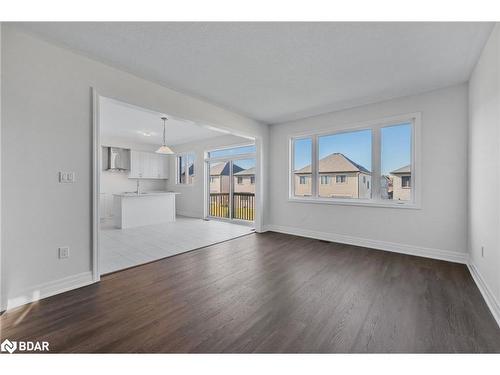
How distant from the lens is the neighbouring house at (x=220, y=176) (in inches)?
256

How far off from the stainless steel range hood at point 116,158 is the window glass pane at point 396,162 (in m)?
7.28

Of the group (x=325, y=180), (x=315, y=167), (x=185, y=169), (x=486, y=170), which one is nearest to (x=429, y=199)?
(x=486, y=170)

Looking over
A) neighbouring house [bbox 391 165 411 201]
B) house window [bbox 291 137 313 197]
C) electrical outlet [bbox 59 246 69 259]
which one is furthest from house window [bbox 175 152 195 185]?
neighbouring house [bbox 391 165 411 201]

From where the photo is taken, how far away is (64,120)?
2.18 meters

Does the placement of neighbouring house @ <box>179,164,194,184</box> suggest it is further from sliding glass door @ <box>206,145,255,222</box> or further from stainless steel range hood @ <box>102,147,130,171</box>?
stainless steel range hood @ <box>102,147,130,171</box>

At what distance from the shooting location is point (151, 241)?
4.06 meters

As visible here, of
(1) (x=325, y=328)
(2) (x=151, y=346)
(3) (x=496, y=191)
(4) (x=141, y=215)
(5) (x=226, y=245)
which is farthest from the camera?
(4) (x=141, y=215)

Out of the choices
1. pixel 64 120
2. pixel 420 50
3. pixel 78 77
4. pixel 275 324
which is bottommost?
pixel 275 324

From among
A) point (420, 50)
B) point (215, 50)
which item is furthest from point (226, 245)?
point (420, 50)

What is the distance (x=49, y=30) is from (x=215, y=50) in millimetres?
1474

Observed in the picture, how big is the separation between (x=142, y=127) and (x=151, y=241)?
304cm

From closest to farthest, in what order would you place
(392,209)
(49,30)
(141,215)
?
(49,30), (392,209), (141,215)

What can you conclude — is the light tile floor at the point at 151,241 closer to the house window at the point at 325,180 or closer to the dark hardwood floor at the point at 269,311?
the dark hardwood floor at the point at 269,311
